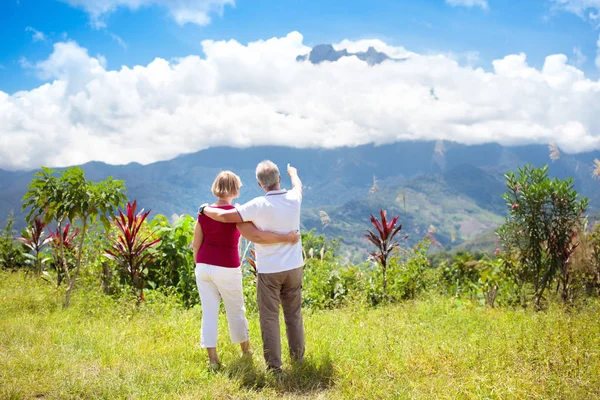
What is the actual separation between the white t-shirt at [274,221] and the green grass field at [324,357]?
99 cm

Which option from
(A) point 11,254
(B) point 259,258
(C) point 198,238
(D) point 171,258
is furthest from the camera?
(A) point 11,254

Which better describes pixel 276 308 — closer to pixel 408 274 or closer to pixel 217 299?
pixel 217 299

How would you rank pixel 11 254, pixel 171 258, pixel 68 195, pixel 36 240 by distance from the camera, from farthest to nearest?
pixel 11 254 < pixel 36 240 < pixel 171 258 < pixel 68 195

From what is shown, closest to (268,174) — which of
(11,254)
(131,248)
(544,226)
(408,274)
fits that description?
(131,248)

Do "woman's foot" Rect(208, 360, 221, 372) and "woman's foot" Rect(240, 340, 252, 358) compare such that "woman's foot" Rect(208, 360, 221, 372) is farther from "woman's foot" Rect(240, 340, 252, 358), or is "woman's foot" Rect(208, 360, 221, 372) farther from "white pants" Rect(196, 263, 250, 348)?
"woman's foot" Rect(240, 340, 252, 358)

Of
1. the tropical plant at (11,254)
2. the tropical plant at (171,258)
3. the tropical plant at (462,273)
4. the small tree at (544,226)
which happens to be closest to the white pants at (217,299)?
the tropical plant at (171,258)

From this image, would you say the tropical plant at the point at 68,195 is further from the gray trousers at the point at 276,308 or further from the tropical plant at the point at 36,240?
the gray trousers at the point at 276,308

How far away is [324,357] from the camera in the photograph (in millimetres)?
4688

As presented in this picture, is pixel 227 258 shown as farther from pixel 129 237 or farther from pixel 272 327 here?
pixel 129 237

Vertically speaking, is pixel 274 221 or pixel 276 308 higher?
pixel 274 221

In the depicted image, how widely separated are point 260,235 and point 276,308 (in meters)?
Answer: 0.77

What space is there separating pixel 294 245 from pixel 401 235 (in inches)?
181

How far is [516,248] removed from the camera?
8.31 m

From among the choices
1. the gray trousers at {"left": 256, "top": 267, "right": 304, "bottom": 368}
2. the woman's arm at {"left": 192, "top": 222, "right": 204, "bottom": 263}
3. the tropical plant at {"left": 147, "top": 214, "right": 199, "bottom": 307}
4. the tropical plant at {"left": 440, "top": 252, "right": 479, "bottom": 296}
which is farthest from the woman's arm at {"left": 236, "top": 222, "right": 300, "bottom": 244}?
the tropical plant at {"left": 440, "top": 252, "right": 479, "bottom": 296}
